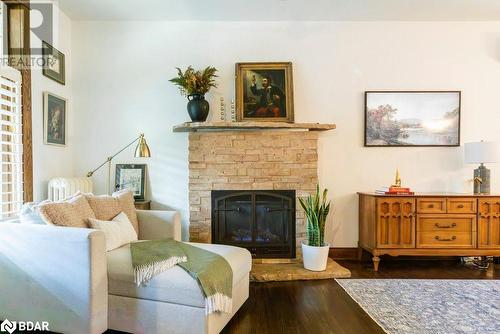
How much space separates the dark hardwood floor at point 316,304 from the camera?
84.7 inches

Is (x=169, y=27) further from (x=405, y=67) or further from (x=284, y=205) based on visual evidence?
(x=405, y=67)

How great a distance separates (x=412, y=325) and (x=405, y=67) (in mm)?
2976

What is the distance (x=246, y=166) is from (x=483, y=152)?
2654mm

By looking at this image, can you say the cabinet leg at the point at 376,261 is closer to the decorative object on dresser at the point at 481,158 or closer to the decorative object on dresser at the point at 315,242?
the decorative object on dresser at the point at 315,242

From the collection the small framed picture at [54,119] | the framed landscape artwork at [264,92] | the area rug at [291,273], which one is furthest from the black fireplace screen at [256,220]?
the small framed picture at [54,119]

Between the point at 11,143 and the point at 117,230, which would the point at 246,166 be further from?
the point at 11,143

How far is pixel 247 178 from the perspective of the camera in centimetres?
350

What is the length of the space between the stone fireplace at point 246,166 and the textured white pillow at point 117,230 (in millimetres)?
964

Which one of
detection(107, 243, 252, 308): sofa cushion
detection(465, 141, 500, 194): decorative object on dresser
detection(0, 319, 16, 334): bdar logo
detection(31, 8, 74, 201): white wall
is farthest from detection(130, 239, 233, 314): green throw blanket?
detection(465, 141, 500, 194): decorative object on dresser

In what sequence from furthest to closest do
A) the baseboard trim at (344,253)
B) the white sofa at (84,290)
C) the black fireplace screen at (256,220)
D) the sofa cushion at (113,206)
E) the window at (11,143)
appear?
the baseboard trim at (344,253) < the black fireplace screen at (256,220) < the window at (11,143) < the sofa cushion at (113,206) < the white sofa at (84,290)

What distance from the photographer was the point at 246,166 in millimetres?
3500

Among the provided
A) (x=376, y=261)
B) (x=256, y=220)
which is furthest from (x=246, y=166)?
(x=376, y=261)

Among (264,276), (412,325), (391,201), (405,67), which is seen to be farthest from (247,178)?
(405,67)

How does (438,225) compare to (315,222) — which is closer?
(315,222)
